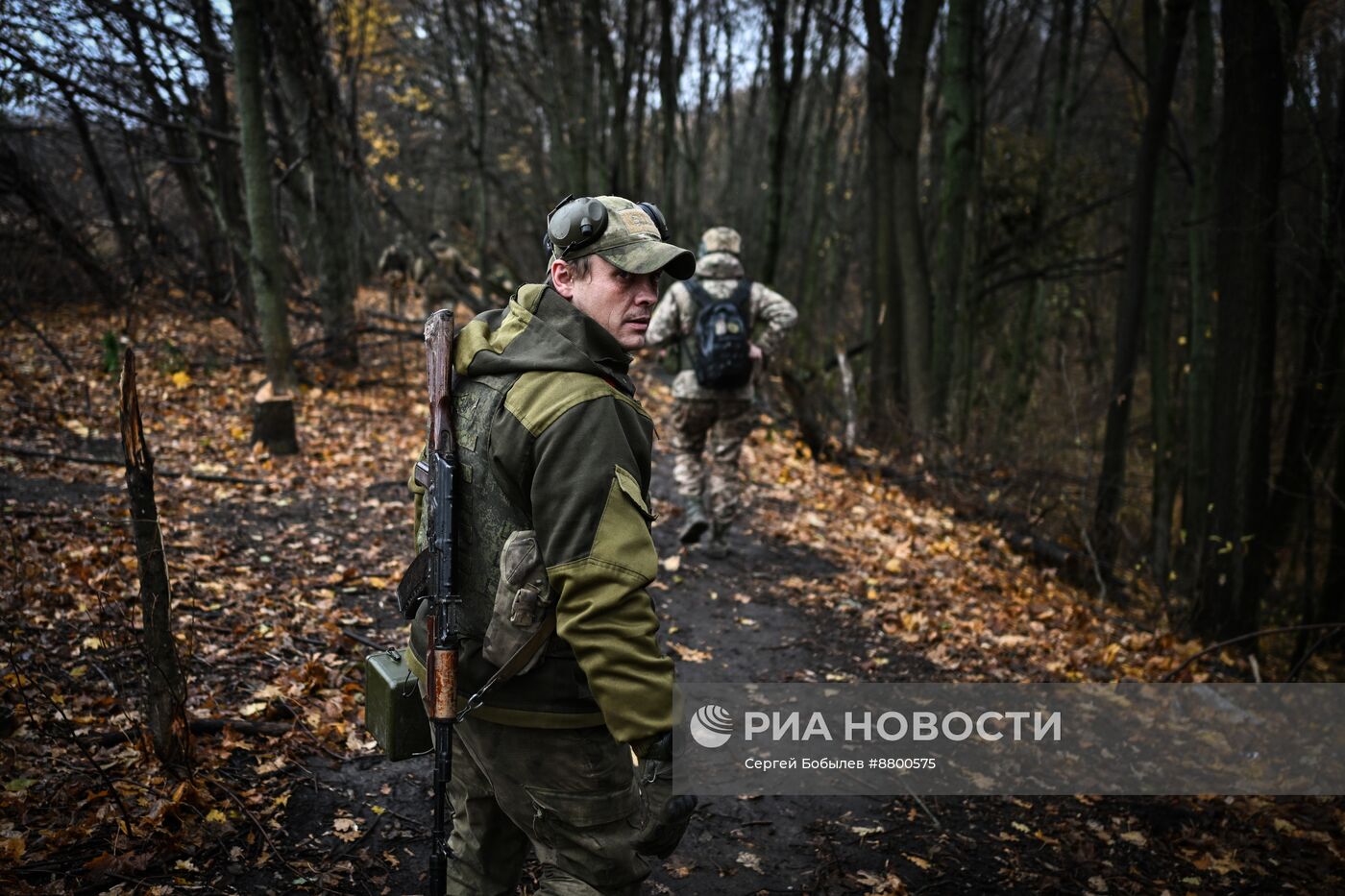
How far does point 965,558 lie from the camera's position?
8.32m

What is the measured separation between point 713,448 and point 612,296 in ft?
16.0

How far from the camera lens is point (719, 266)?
6.56m

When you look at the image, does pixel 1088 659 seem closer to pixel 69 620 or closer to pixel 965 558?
pixel 965 558

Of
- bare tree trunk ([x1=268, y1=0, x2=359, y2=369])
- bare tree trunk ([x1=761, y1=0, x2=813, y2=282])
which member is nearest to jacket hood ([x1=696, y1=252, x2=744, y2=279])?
bare tree trunk ([x1=761, y1=0, x2=813, y2=282])

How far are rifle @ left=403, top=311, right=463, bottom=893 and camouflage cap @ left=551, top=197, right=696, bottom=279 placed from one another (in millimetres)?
410

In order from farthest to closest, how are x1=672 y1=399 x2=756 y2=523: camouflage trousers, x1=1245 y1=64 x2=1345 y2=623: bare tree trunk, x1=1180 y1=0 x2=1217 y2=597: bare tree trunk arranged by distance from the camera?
x1=1180 y1=0 x2=1217 y2=597: bare tree trunk, x1=1245 y1=64 x2=1345 y2=623: bare tree trunk, x1=672 y1=399 x2=756 y2=523: camouflage trousers

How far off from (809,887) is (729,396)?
3839mm

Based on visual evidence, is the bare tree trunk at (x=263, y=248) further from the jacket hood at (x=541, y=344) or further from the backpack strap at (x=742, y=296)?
the jacket hood at (x=541, y=344)

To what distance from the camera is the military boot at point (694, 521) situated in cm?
719

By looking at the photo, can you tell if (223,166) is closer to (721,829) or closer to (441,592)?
(721,829)

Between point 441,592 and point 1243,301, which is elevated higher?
point 1243,301

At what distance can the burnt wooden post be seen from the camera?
128 inches

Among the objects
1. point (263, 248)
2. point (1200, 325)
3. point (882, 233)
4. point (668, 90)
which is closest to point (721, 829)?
point (263, 248)

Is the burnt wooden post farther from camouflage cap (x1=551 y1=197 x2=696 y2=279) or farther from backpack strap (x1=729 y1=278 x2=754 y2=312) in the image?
backpack strap (x1=729 y1=278 x2=754 y2=312)
